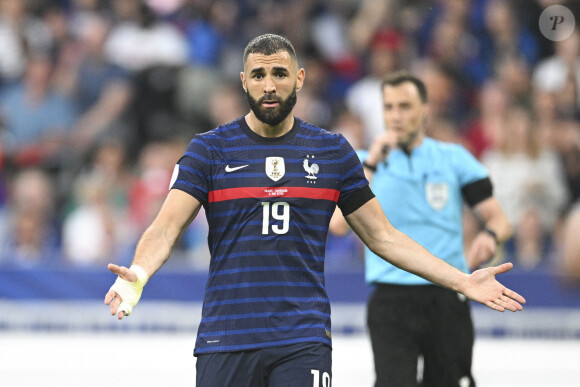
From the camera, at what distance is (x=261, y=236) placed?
5297mm

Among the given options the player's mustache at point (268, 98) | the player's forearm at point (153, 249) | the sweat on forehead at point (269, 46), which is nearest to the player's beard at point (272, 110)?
the player's mustache at point (268, 98)

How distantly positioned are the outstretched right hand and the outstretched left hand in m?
1.67

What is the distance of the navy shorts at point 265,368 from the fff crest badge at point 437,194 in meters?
2.52

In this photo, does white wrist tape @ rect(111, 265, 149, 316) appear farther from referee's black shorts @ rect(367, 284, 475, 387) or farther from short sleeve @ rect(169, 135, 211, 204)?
referee's black shorts @ rect(367, 284, 475, 387)

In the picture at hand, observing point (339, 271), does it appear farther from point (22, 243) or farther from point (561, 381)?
point (22, 243)

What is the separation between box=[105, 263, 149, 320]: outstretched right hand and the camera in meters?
4.84

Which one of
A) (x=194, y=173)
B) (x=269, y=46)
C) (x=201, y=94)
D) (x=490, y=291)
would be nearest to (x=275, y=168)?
(x=194, y=173)

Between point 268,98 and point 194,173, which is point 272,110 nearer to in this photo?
point 268,98

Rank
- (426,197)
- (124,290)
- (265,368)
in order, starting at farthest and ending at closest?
(426,197) → (265,368) → (124,290)

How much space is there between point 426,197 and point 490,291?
2.19 meters

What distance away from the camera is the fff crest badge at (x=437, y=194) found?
297 inches

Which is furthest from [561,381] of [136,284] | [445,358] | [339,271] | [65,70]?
[65,70]

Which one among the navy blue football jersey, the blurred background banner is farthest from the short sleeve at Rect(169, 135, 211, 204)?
the blurred background banner

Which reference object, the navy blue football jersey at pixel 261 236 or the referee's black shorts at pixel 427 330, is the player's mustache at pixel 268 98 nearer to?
the navy blue football jersey at pixel 261 236
